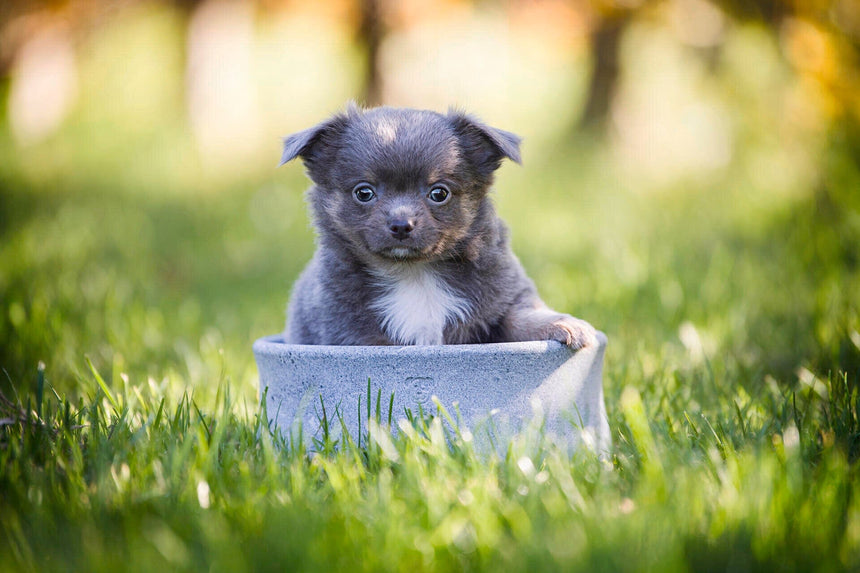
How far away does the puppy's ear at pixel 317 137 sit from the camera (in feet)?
9.86

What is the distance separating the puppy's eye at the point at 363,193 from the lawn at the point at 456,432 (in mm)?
863

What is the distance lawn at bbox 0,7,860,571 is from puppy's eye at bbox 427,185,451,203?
2.68 feet

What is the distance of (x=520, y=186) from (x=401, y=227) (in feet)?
27.5

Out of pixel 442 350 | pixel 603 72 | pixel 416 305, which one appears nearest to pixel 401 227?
pixel 416 305

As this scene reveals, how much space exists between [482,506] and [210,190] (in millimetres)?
9090

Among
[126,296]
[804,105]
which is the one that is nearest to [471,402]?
[126,296]

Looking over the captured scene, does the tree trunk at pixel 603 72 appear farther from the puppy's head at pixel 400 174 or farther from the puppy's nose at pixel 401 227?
the puppy's nose at pixel 401 227

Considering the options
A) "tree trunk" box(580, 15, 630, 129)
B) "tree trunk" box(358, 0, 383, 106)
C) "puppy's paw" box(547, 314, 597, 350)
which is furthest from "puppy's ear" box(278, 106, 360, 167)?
"tree trunk" box(580, 15, 630, 129)

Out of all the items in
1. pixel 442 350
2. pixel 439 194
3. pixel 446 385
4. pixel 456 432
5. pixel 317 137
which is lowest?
pixel 456 432

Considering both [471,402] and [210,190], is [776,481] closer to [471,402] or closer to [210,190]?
[471,402]

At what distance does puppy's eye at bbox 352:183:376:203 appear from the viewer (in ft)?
9.71

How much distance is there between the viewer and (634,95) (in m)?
13.6

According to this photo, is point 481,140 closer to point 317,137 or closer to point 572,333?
point 317,137

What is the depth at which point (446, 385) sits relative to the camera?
104 inches
